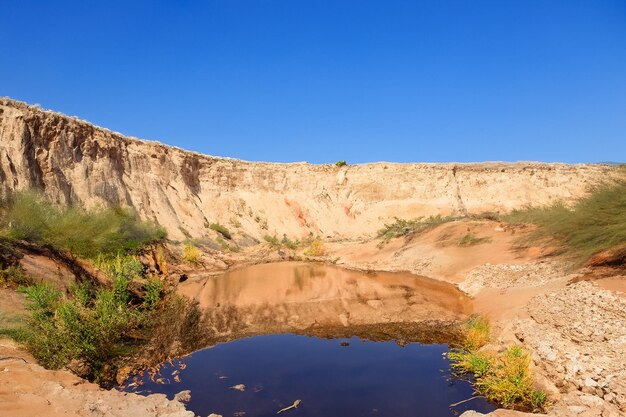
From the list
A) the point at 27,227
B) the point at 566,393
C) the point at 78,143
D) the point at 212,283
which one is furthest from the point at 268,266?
the point at 566,393

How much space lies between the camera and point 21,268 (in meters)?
10.4

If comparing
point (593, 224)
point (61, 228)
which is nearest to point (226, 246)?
point (61, 228)

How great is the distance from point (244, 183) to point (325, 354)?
29.7 meters

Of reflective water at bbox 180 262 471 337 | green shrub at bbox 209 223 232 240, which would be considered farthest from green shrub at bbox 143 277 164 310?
green shrub at bbox 209 223 232 240

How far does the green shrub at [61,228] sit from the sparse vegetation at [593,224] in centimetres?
1439

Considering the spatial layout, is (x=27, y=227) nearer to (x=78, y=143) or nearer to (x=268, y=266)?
(x=268, y=266)

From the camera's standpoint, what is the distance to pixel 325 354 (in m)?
8.55

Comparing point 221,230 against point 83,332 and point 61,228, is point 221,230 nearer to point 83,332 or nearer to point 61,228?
point 61,228

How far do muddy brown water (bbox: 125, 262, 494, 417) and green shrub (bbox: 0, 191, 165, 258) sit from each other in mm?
3156

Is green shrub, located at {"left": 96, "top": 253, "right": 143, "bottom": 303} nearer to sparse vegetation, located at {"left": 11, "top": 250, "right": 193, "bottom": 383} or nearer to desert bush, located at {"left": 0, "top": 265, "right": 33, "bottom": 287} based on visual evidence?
sparse vegetation, located at {"left": 11, "top": 250, "right": 193, "bottom": 383}

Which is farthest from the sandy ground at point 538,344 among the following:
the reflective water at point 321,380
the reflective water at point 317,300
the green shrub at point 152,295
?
the green shrub at point 152,295

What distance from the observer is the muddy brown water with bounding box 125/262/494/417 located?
6250 mm

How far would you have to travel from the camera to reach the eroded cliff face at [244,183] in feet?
72.3

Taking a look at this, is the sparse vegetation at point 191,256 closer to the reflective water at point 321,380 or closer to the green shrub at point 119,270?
the green shrub at point 119,270
